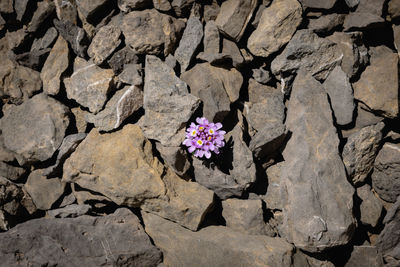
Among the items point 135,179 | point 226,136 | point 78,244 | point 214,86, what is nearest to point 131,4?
point 214,86

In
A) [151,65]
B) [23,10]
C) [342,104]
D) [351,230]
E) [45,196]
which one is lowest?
[45,196]

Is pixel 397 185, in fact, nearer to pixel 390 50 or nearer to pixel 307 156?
pixel 307 156

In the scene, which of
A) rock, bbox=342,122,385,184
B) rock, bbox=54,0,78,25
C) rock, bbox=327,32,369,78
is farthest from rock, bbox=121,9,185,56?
rock, bbox=342,122,385,184

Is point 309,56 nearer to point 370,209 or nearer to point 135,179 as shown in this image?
point 370,209

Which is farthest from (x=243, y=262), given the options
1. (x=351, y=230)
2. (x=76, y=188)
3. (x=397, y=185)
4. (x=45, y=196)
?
(x=45, y=196)

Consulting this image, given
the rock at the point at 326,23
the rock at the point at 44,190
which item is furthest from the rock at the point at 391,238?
the rock at the point at 44,190

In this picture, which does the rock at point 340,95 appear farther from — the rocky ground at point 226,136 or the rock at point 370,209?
the rock at point 370,209
